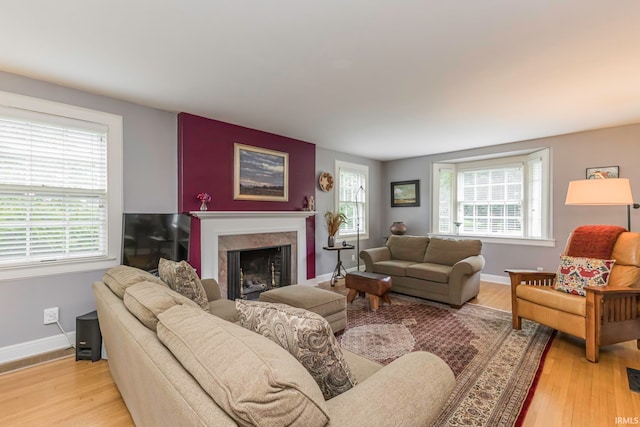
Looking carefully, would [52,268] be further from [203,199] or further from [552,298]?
[552,298]

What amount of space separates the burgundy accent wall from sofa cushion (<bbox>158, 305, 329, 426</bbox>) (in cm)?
277

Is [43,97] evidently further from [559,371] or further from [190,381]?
[559,371]

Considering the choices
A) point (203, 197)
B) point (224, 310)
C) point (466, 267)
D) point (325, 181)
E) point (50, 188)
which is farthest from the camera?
point (325, 181)

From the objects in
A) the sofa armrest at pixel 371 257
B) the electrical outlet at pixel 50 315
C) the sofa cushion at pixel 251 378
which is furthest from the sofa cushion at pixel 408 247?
the electrical outlet at pixel 50 315

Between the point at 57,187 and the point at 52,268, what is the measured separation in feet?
2.40

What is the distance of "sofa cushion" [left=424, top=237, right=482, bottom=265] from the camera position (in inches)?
166

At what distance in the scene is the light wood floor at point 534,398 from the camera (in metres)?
1.82

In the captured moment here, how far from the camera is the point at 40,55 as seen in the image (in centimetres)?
220

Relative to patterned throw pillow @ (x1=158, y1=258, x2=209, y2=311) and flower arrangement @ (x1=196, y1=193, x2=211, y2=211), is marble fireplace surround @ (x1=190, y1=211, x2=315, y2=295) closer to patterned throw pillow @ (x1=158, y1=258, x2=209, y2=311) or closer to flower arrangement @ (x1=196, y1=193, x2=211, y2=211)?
flower arrangement @ (x1=196, y1=193, x2=211, y2=211)

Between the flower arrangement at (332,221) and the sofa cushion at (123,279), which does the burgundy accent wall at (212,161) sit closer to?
the flower arrangement at (332,221)

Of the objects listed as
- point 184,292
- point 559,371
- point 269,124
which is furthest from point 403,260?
point 184,292

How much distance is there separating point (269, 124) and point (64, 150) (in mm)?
2152

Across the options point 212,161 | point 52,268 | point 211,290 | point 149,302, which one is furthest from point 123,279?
point 212,161

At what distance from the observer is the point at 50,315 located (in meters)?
2.67
